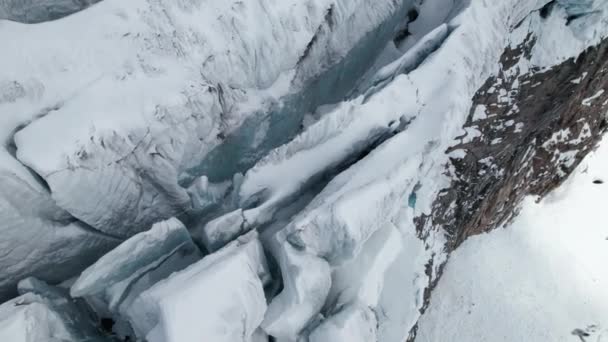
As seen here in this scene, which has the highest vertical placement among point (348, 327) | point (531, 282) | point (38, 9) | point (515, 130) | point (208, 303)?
point (38, 9)

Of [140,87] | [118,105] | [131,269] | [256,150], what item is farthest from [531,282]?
[118,105]

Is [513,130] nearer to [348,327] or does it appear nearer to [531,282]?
[531,282]

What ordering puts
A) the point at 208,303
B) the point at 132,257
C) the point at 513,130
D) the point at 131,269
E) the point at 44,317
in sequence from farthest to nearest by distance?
the point at 513,130
the point at 131,269
the point at 132,257
the point at 44,317
the point at 208,303

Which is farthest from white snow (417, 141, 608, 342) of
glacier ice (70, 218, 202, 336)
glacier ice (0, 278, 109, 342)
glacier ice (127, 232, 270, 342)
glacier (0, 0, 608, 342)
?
glacier ice (0, 278, 109, 342)

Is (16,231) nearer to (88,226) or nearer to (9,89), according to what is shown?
(88,226)

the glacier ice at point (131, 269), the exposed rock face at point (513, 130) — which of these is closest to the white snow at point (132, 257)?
the glacier ice at point (131, 269)

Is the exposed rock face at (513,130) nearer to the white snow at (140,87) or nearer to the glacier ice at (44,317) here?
the white snow at (140,87)
